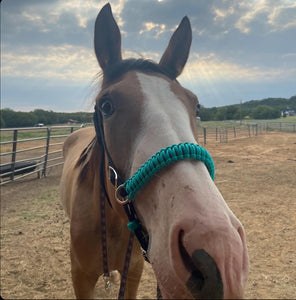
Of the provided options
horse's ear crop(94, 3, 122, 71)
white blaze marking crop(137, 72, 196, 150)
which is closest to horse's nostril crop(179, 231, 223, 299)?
white blaze marking crop(137, 72, 196, 150)

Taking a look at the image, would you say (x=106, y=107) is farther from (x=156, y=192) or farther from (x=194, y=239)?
(x=194, y=239)

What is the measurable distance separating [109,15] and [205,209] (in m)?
1.49

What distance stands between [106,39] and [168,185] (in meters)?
1.24

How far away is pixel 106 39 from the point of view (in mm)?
1692

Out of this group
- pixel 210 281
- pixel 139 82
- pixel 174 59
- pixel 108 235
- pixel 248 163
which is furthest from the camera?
pixel 248 163

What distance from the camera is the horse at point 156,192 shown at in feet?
2.72

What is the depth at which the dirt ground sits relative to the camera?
290cm

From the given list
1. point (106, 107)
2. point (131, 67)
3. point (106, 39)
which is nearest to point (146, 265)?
point (106, 107)

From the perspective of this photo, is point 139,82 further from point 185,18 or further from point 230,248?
point 230,248

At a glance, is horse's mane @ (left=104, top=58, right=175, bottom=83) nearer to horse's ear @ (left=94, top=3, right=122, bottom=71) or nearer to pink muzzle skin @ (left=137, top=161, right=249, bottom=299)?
horse's ear @ (left=94, top=3, right=122, bottom=71)

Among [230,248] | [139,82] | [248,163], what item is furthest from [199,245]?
[248,163]

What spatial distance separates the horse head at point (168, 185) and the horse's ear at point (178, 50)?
0.02 meters

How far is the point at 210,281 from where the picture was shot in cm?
80

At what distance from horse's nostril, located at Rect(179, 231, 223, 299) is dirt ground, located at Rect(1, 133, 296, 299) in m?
1.91
